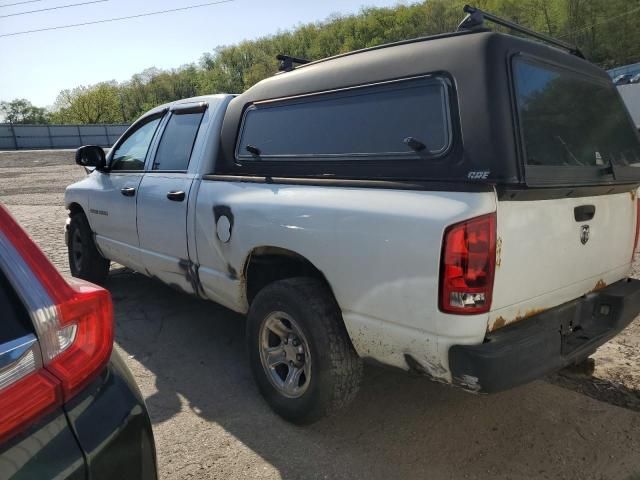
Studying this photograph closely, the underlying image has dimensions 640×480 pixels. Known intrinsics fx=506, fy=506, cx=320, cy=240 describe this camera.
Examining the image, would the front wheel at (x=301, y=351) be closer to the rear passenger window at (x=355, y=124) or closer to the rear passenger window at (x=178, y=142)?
the rear passenger window at (x=355, y=124)

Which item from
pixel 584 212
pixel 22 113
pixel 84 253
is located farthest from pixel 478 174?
pixel 22 113

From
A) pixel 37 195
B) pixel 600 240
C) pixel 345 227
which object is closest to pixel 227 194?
pixel 345 227

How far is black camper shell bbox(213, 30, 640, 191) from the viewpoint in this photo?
218cm

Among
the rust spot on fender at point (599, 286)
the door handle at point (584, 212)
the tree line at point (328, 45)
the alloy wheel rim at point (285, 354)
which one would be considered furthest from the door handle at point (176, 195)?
the tree line at point (328, 45)

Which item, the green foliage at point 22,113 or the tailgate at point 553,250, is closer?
the tailgate at point 553,250

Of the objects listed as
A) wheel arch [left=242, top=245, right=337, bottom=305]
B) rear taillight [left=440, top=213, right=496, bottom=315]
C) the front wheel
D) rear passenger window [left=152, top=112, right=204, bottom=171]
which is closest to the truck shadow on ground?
the front wheel

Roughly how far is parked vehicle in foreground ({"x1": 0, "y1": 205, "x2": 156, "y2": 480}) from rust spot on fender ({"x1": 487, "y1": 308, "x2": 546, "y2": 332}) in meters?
1.48

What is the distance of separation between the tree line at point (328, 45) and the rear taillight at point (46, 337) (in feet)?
186

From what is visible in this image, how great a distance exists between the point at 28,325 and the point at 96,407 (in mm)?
291

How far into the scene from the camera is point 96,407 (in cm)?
140

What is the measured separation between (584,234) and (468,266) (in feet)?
2.93

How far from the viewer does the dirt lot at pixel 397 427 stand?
8.48 feet

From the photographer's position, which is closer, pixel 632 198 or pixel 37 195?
pixel 632 198

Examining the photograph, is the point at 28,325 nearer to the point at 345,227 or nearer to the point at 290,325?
the point at 345,227
